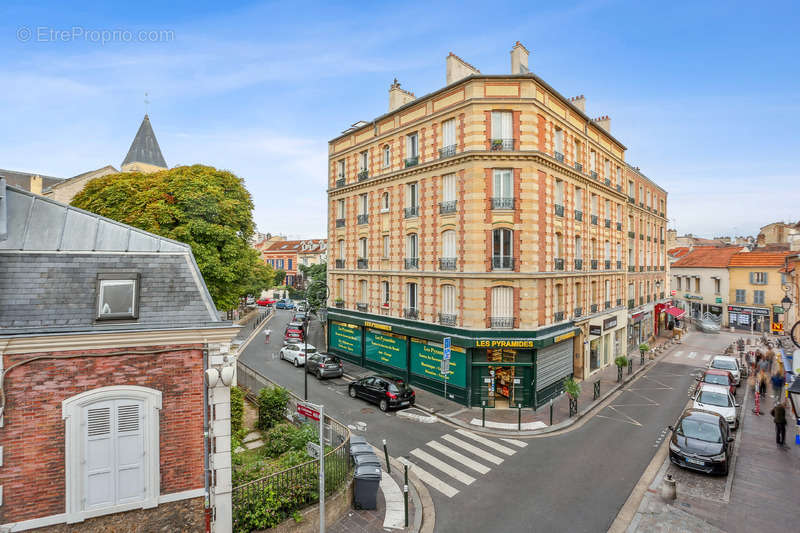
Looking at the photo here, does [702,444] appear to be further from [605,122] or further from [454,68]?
[605,122]

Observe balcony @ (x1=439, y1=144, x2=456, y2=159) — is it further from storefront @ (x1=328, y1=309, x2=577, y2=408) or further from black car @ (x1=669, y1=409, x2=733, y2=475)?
black car @ (x1=669, y1=409, x2=733, y2=475)

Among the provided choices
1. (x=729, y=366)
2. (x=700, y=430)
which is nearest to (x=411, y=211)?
(x=700, y=430)

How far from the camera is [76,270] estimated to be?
7277 millimetres

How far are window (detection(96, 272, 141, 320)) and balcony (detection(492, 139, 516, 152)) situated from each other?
15.1 m

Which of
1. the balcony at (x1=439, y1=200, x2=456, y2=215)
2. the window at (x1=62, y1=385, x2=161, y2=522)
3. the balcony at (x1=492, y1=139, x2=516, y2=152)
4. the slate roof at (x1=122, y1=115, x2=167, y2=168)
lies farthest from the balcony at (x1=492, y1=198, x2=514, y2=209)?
the slate roof at (x1=122, y1=115, x2=167, y2=168)

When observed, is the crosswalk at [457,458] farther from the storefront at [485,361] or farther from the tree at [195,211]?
the tree at [195,211]

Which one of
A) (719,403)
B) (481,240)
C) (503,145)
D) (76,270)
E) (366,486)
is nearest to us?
(76,270)

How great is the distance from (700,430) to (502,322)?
7626 mm

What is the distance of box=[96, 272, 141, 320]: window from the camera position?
280 inches

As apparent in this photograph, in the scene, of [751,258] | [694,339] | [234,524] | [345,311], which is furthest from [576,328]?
[751,258]

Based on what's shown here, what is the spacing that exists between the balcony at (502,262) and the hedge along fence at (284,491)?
10423 mm

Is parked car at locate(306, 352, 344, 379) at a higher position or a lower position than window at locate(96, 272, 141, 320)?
lower

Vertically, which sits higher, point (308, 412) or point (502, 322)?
point (502, 322)

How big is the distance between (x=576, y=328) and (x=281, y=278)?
62.8 metres
